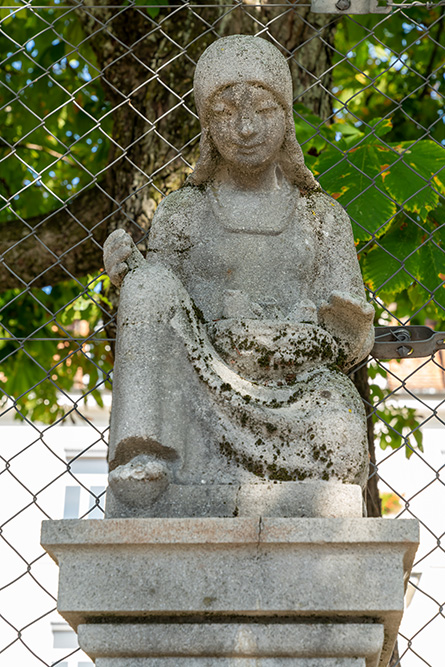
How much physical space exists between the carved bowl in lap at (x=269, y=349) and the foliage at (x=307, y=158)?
1.23m

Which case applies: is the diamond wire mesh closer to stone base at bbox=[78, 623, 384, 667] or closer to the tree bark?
the tree bark

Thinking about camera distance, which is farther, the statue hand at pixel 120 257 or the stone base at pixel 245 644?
the statue hand at pixel 120 257

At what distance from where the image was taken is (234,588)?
280 centimetres

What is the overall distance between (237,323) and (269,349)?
145 millimetres

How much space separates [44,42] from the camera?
6.34 metres

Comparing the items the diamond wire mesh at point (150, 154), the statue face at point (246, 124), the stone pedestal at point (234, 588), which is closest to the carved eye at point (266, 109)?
the statue face at point (246, 124)

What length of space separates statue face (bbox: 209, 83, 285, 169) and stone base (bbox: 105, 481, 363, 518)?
1.30 meters

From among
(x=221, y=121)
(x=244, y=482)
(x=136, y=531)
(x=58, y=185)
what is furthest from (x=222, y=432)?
(x=58, y=185)

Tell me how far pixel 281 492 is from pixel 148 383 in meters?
→ 0.56

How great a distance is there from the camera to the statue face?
3.57 meters

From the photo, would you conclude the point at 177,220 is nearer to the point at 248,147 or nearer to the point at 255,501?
the point at 248,147

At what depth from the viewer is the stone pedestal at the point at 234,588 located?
278cm

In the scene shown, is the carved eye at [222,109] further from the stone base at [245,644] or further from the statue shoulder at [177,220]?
the stone base at [245,644]

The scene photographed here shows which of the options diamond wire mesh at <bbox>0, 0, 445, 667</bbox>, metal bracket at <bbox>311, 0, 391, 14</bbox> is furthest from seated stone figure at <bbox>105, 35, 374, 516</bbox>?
metal bracket at <bbox>311, 0, 391, 14</bbox>
